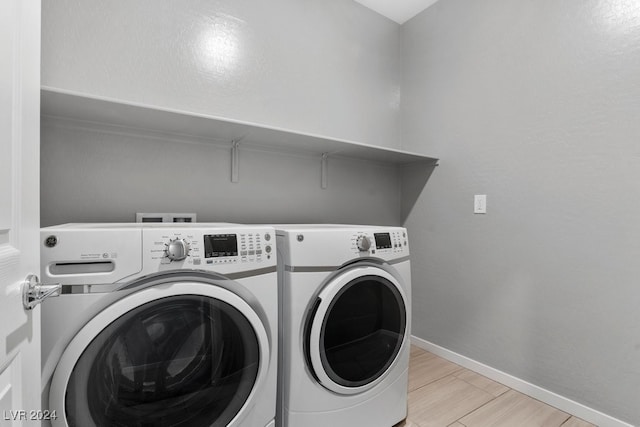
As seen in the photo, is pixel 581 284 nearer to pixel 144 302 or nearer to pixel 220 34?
pixel 144 302

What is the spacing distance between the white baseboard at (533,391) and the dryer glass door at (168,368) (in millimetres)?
1544

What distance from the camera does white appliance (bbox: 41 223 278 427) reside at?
77cm

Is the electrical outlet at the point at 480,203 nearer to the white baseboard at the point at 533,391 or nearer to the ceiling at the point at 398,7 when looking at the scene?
the white baseboard at the point at 533,391

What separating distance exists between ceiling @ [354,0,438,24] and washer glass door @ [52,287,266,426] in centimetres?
239

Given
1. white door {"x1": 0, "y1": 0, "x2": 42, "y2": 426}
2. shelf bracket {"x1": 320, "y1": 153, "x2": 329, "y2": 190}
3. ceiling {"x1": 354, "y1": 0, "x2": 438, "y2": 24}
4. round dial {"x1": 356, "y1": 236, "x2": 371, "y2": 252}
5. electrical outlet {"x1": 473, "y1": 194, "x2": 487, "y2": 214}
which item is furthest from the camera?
ceiling {"x1": 354, "y1": 0, "x2": 438, "y2": 24}

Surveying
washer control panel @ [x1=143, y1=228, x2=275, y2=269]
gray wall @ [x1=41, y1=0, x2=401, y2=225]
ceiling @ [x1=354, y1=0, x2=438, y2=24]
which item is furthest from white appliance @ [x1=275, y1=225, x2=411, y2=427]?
ceiling @ [x1=354, y1=0, x2=438, y2=24]

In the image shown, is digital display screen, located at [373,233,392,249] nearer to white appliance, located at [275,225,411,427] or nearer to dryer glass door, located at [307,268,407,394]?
white appliance, located at [275,225,411,427]

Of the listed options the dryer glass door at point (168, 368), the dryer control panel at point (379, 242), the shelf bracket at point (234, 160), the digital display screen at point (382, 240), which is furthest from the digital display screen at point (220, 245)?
the shelf bracket at point (234, 160)

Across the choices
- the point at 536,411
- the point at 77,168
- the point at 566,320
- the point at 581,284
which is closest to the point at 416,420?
the point at 536,411

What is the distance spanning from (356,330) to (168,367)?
0.70 metres

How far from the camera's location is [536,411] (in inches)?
61.1

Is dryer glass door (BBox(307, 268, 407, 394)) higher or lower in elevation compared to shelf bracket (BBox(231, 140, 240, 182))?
lower

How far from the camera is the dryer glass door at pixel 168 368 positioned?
810 mm

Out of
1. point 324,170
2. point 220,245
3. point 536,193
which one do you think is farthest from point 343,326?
point 536,193
